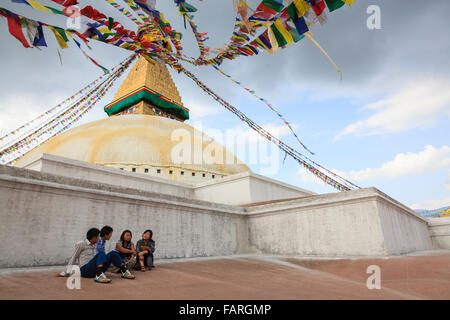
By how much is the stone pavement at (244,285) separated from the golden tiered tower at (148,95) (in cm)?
1596

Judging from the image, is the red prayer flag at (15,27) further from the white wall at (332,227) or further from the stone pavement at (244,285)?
the white wall at (332,227)

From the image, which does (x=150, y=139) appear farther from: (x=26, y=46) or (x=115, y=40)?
(x=26, y=46)

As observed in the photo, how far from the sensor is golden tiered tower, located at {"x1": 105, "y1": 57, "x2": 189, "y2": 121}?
64.1ft

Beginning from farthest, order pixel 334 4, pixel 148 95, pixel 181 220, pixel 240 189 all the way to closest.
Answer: pixel 148 95 → pixel 240 189 → pixel 181 220 → pixel 334 4

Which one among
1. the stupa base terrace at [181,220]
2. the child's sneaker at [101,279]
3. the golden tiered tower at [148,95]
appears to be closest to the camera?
the child's sneaker at [101,279]

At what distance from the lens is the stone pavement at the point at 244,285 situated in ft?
10.0

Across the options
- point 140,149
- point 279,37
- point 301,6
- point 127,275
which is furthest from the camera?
point 140,149

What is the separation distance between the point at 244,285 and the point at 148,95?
17617 mm

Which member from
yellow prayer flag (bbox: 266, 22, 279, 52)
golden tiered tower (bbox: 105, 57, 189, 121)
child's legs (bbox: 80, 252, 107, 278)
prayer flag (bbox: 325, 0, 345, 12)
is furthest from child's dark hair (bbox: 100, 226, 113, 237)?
golden tiered tower (bbox: 105, 57, 189, 121)

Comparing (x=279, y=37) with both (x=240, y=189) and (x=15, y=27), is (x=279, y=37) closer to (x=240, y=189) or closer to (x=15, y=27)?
(x=15, y=27)

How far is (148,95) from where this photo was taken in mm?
19453

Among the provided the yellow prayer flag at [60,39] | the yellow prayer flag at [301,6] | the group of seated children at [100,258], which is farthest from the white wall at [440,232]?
the yellow prayer flag at [60,39]

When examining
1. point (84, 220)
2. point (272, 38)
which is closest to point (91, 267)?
point (84, 220)

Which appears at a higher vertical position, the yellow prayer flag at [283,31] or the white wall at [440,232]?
the yellow prayer flag at [283,31]
